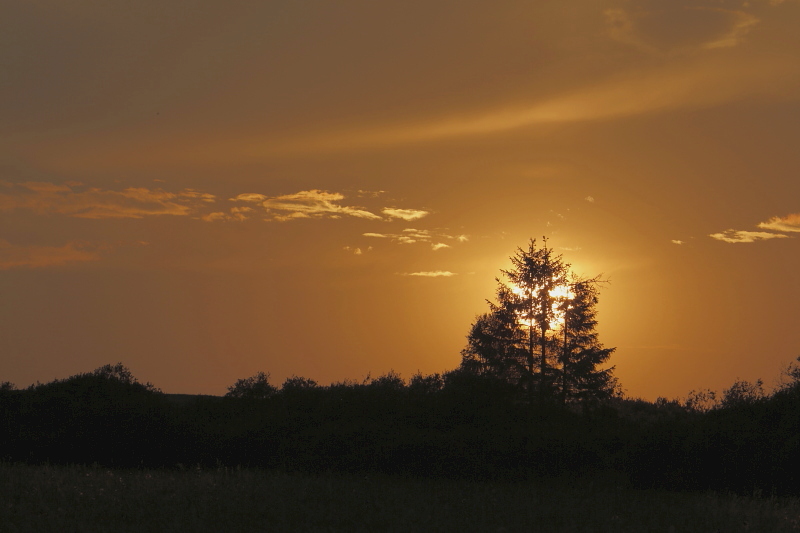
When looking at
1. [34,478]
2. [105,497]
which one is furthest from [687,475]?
[34,478]

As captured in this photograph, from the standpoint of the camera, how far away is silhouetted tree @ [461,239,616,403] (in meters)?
50.7

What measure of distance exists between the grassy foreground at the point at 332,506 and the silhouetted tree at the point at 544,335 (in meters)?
28.6

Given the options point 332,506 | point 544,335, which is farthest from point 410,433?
point 544,335

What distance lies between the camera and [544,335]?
167 ft

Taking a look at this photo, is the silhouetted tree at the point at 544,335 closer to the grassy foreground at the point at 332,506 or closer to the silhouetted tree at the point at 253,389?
the silhouetted tree at the point at 253,389

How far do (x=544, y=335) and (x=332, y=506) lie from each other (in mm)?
35000

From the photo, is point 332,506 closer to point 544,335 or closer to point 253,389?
point 253,389

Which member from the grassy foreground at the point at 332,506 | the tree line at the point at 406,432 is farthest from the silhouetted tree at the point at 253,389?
the grassy foreground at the point at 332,506

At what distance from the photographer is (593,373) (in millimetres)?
52031

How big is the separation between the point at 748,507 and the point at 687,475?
5.80 meters

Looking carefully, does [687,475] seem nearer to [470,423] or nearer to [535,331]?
[470,423]

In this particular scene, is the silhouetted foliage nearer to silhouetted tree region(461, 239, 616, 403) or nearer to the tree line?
the tree line

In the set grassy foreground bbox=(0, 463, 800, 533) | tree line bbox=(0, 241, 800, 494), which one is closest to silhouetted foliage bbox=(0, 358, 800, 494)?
tree line bbox=(0, 241, 800, 494)

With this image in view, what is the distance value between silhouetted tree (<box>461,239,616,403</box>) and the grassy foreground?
28.6 meters
